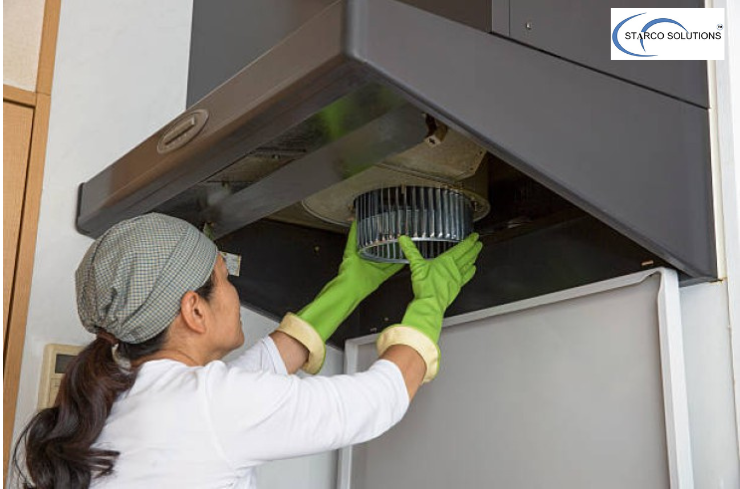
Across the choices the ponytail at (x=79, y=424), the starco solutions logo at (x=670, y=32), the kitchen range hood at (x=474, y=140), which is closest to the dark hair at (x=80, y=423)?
the ponytail at (x=79, y=424)

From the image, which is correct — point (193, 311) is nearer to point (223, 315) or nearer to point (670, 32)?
point (223, 315)

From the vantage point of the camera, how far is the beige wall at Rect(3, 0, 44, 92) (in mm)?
1273

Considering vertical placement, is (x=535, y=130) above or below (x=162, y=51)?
below

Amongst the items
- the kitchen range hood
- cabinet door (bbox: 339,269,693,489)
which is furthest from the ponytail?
cabinet door (bbox: 339,269,693,489)

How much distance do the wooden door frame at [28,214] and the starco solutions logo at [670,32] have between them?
807 mm

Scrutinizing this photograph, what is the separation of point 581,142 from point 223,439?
1.47 ft

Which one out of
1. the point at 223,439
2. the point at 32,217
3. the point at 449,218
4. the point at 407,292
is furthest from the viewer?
the point at 407,292

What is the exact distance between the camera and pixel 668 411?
35.9 inches

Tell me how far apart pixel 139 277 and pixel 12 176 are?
46cm

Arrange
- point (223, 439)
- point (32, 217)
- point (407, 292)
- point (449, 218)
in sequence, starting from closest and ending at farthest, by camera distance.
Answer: point (223, 439)
point (449, 218)
point (32, 217)
point (407, 292)

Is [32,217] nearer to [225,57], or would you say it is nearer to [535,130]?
[225,57]

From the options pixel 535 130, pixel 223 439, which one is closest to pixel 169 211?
pixel 223 439

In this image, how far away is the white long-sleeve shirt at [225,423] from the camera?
0.82 metres

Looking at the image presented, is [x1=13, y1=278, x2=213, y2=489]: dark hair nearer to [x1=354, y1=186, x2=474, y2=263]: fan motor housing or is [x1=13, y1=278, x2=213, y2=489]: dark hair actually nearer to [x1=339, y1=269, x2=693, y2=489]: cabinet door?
[x1=354, y1=186, x2=474, y2=263]: fan motor housing
